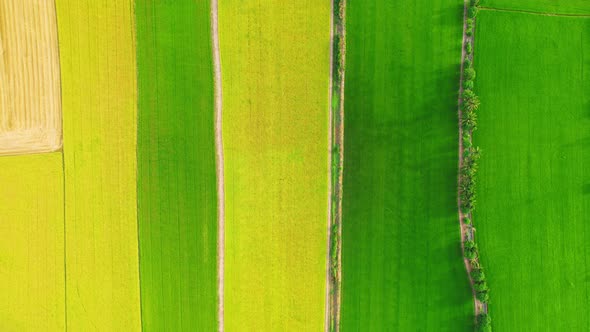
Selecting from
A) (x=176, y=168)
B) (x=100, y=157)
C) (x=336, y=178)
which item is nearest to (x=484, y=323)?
(x=336, y=178)

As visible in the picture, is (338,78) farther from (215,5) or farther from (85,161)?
(85,161)

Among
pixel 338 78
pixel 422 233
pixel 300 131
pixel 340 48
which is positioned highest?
pixel 340 48

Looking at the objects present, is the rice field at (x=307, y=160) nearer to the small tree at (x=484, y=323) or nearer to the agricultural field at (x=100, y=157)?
the agricultural field at (x=100, y=157)

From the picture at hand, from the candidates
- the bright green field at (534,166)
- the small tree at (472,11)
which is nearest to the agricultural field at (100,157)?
the small tree at (472,11)

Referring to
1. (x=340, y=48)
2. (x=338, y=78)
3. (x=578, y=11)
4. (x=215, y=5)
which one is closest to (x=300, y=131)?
(x=338, y=78)

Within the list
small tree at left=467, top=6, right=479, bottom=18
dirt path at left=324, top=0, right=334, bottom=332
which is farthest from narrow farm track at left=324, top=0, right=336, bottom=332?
small tree at left=467, top=6, right=479, bottom=18

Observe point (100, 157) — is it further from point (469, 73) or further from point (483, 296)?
point (483, 296)
